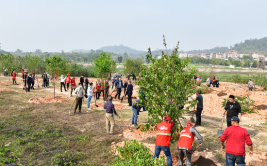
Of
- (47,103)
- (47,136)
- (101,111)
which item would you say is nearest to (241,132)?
(47,136)

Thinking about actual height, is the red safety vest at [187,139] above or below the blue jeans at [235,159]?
above

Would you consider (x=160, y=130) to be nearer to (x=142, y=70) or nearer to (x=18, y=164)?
(x=142, y=70)

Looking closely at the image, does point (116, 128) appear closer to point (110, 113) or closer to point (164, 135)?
point (110, 113)

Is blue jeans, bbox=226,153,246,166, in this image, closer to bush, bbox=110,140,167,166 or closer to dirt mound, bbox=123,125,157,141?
bush, bbox=110,140,167,166

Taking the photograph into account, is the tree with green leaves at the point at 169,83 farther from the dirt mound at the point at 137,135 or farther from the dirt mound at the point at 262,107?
the dirt mound at the point at 262,107

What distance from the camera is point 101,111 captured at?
13.1 meters

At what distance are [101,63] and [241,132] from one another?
12414 mm

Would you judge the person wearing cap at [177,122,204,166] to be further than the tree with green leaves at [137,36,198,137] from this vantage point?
No

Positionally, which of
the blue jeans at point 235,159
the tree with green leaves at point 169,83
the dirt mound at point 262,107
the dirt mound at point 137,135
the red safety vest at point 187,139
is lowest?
the dirt mound at point 137,135

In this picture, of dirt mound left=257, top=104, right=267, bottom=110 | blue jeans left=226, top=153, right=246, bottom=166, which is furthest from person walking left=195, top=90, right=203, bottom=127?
dirt mound left=257, top=104, right=267, bottom=110

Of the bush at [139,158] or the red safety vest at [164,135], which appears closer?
the bush at [139,158]

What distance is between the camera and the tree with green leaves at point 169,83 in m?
5.91

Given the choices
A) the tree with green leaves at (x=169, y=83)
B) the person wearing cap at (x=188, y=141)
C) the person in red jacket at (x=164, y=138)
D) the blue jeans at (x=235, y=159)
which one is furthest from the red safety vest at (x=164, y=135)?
the blue jeans at (x=235, y=159)

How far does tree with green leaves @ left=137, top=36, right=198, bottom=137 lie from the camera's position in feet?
19.4
